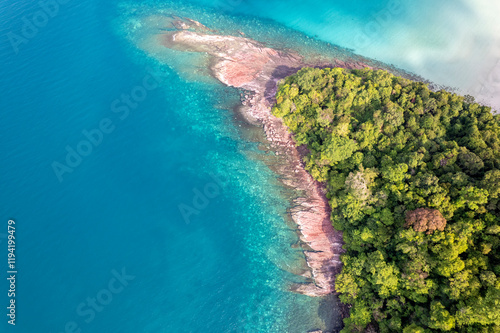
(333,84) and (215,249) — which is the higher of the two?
(333,84)

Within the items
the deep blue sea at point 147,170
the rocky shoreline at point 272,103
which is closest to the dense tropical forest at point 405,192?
the rocky shoreline at point 272,103

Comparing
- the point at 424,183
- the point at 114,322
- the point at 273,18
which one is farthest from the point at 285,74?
the point at 114,322

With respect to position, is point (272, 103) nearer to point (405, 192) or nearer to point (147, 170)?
point (147, 170)

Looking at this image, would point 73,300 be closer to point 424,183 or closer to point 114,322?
point 114,322

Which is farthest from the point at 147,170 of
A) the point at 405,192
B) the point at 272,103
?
the point at 405,192

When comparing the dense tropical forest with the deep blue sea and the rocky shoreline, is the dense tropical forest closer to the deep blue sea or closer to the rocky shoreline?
the rocky shoreline

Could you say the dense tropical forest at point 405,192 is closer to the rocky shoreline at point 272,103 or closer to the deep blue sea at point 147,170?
the rocky shoreline at point 272,103
